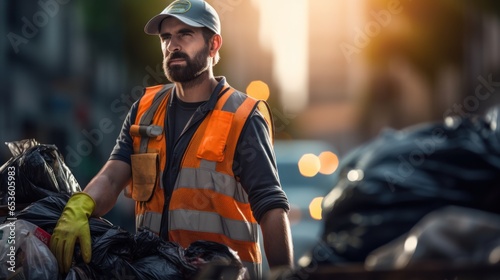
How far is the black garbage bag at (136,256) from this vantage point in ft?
13.1

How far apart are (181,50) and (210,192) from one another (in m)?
0.71

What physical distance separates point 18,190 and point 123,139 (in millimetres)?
614

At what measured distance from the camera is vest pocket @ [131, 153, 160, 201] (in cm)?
476

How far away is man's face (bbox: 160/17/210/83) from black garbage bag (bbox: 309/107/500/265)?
181cm

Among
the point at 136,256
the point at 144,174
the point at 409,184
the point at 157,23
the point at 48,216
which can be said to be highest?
the point at 157,23

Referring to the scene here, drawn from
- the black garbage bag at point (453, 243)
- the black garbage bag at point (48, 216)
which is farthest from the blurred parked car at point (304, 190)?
the black garbage bag at point (453, 243)

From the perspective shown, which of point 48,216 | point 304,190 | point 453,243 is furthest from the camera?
point 304,190

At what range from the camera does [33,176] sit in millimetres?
4613

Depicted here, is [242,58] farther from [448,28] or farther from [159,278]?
[159,278]

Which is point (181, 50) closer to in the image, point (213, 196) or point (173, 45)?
point (173, 45)

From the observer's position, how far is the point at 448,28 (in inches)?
1011

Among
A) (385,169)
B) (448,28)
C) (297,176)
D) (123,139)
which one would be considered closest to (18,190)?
(123,139)

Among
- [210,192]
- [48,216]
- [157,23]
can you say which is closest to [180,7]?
[157,23]

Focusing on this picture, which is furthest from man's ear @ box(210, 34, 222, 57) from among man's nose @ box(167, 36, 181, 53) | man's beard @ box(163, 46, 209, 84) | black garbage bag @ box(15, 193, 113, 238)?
black garbage bag @ box(15, 193, 113, 238)
